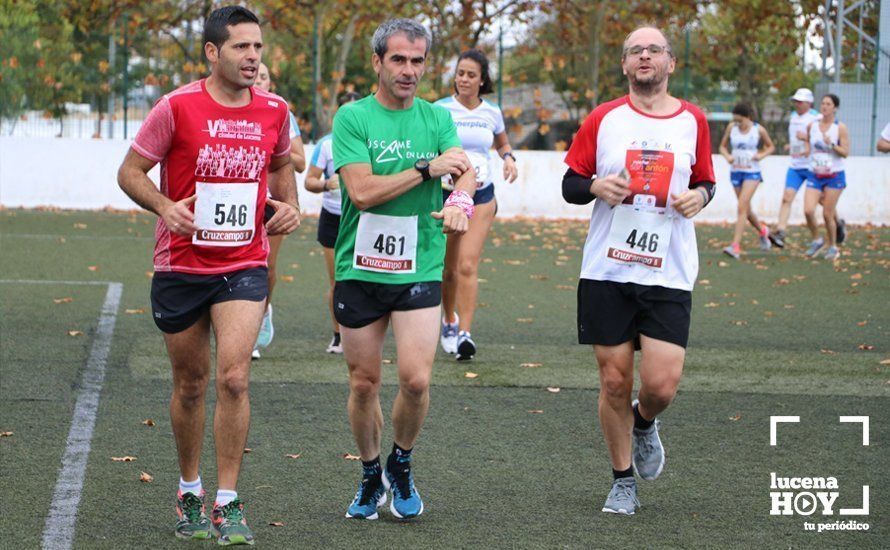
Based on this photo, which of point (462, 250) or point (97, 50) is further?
point (97, 50)

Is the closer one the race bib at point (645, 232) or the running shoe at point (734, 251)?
the race bib at point (645, 232)

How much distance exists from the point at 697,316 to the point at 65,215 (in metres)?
13.2

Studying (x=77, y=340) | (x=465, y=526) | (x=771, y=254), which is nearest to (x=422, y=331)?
(x=465, y=526)

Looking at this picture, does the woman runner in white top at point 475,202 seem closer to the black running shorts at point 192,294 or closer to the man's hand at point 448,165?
the man's hand at point 448,165

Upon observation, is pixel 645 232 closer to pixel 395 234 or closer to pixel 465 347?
pixel 395 234

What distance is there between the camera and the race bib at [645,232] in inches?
228

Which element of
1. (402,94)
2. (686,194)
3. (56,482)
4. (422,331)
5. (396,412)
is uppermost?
(402,94)

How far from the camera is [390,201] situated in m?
5.65

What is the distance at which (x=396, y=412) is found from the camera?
5.82 m

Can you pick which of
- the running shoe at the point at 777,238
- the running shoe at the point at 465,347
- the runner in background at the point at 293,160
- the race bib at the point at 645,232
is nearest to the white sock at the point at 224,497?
the race bib at the point at 645,232

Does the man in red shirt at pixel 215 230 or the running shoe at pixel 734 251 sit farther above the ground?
the man in red shirt at pixel 215 230

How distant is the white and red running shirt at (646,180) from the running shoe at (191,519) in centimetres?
191

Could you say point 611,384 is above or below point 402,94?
below

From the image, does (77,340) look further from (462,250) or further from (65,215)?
(65,215)
